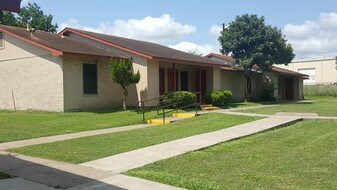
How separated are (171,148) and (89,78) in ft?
39.7

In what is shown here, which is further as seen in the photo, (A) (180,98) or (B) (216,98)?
(B) (216,98)

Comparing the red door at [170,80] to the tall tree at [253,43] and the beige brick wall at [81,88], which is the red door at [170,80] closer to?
the beige brick wall at [81,88]

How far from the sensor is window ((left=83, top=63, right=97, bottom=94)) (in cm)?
2145

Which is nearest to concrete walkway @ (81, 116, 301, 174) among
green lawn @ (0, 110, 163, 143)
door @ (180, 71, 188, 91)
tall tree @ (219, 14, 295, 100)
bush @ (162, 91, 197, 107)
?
green lawn @ (0, 110, 163, 143)

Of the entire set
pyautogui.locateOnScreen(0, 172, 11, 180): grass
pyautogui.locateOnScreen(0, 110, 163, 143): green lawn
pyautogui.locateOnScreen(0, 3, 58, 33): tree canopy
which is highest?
pyautogui.locateOnScreen(0, 3, 58, 33): tree canopy

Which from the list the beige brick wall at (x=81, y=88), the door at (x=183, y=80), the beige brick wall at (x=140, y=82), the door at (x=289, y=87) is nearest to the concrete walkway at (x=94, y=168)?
the beige brick wall at (x=81, y=88)

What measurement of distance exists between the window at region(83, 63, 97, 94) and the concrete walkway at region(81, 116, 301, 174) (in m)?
9.41

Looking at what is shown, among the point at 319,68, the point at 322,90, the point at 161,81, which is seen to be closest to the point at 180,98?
the point at 161,81

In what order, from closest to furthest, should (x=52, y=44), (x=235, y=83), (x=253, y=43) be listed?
(x=52, y=44), (x=253, y=43), (x=235, y=83)

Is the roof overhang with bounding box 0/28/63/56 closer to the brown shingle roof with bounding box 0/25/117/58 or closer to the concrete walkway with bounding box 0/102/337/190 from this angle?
the brown shingle roof with bounding box 0/25/117/58

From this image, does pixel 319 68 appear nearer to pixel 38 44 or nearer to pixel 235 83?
pixel 235 83

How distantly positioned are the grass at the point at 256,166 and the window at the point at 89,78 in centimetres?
1155

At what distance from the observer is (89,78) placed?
71.3 feet

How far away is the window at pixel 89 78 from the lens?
2145 cm
